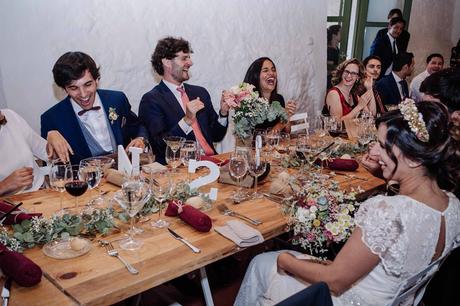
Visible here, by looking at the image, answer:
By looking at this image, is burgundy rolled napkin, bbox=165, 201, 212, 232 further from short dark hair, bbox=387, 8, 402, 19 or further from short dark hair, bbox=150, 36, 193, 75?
short dark hair, bbox=387, 8, 402, 19

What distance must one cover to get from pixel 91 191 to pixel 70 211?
0.96 ft

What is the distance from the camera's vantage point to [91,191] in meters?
2.20

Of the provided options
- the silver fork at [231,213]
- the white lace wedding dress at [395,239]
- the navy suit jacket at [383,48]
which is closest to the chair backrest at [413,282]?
the white lace wedding dress at [395,239]

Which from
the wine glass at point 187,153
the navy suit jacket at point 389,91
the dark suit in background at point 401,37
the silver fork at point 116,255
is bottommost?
the navy suit jacket at point 389,91

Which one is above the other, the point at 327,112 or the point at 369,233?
the point at 369,233

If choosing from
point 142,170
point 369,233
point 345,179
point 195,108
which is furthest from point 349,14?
point 369,233

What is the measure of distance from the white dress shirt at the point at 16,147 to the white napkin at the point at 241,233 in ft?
4.83

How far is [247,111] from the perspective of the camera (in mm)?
2930

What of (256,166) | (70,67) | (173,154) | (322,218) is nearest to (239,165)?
(256,166)

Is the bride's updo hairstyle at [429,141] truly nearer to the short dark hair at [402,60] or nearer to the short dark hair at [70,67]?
the short dark hair at [70,67]

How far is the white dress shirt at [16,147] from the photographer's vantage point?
267cm

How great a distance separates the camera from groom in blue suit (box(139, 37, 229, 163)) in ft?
11.0

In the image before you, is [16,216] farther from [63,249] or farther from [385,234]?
[385,234]

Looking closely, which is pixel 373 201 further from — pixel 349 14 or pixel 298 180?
pixel 349 14
